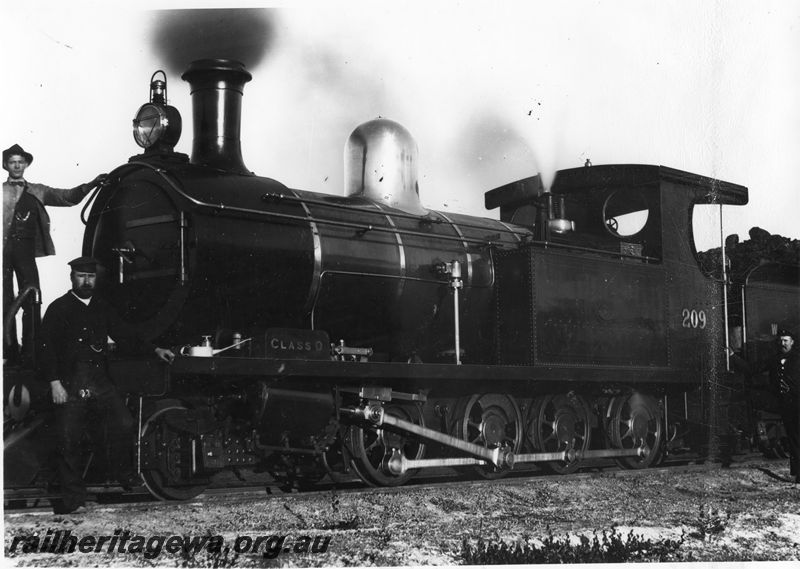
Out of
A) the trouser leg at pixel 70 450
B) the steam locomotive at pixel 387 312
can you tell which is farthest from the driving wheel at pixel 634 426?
the trouser leg at pixel 70 450

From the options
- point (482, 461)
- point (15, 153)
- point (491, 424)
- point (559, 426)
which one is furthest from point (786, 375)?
point (15, 153)

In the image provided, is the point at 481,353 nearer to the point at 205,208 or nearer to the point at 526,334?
the point at 526,334

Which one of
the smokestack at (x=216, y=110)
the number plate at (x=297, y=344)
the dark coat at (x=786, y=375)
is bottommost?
the dark coat at (x=786, y=375)

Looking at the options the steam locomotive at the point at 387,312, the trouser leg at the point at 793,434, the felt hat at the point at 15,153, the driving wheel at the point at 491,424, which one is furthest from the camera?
the trouser leg at the point at 793,434

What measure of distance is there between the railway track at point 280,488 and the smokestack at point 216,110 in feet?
8.26

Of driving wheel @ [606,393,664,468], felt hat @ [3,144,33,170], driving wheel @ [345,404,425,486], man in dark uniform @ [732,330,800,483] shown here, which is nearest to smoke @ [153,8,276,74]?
felt hat @ [3,144,33,170]

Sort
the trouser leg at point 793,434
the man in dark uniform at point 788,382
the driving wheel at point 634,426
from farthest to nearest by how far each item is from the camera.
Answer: the driving wheel at point 634,426 < the man in dark uniform at point 788,382 < the trouser leg at point 793,434

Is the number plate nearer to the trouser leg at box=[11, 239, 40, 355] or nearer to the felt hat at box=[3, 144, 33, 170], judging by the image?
the trouser leg at box=[11, 239, 40, 355]

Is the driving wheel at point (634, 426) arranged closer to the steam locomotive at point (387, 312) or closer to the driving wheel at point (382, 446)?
the steam locomotive at point (387, 312)

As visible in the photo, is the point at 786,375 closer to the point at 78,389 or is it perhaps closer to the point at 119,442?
the point at 119,442

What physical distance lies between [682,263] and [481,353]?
105 inches

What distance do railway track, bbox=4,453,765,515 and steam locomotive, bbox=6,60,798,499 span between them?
201 millimetres

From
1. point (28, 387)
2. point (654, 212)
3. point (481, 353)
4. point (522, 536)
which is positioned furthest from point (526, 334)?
point (28, 387)

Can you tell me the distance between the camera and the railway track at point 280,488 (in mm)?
6312
